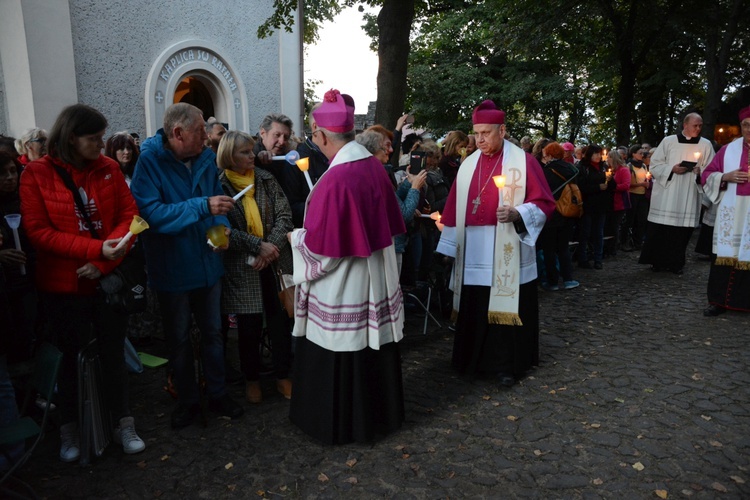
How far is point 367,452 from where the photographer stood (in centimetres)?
348

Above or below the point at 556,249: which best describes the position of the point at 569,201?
above

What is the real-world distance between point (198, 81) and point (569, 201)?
843 cm

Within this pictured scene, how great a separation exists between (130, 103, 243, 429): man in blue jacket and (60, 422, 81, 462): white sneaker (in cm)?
60

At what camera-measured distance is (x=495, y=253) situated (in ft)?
15.0

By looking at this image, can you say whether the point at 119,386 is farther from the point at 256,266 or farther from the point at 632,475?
the point at 632,475

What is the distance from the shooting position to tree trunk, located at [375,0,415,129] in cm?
790

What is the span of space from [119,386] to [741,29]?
18579mm

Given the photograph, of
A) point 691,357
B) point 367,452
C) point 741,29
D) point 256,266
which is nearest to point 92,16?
A: point 256,266

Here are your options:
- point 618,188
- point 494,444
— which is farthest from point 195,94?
point 494,444

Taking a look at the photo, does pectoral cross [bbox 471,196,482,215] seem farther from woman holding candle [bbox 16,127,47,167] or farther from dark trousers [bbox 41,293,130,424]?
woman holding candle [bbox 16,127,47,167]

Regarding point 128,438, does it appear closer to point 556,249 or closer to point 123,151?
point 123,151

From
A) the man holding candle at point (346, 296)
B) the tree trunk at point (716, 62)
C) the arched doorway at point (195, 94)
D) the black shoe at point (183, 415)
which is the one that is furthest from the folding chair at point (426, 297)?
the tree trunk at point (716, 62)

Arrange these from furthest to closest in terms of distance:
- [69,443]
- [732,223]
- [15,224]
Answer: [732,223]
[69,443]
[15,224]

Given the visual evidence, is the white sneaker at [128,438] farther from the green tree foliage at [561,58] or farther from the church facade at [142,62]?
the church facade at [142,62]
